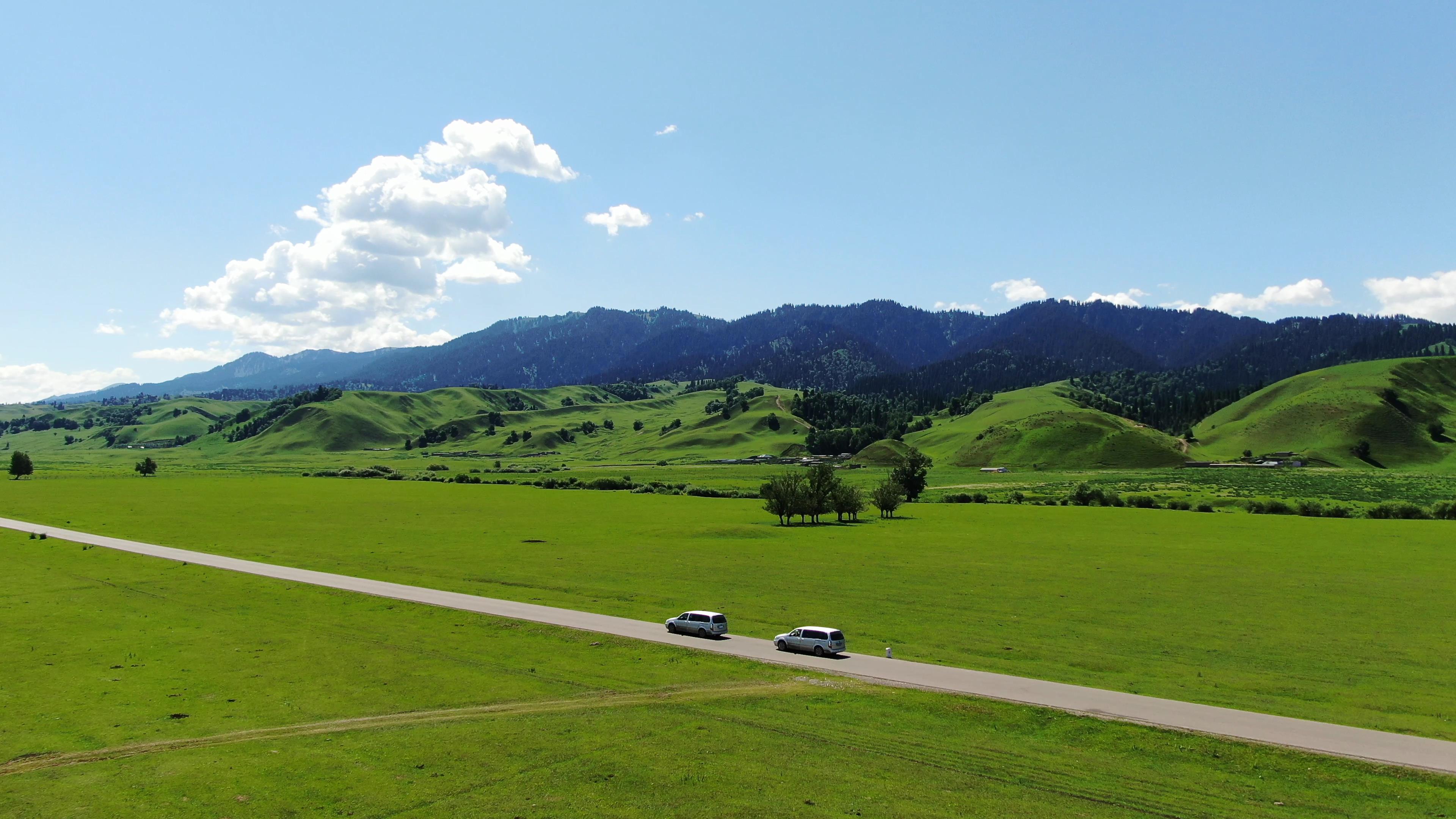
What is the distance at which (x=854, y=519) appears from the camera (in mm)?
108625

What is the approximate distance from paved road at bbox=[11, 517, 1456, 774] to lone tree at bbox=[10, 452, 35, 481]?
173 metres

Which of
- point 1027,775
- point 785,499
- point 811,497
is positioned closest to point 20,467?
point 785,499

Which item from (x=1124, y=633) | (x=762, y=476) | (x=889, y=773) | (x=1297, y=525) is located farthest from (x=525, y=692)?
(x=762, y=476)

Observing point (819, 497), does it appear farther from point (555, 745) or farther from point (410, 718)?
point (555, 745)

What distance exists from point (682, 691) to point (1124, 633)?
2525 centimetres

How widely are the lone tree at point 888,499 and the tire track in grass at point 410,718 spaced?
7721cm

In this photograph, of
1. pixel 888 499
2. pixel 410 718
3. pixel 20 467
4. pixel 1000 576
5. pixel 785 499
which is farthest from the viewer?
pixel 20 467

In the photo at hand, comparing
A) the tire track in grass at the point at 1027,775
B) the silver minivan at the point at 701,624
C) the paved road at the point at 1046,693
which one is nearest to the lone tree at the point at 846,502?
the paved road at the point at 1046,693

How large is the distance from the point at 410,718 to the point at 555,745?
22.3ft

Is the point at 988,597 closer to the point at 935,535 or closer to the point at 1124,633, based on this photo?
the point at 1124,633

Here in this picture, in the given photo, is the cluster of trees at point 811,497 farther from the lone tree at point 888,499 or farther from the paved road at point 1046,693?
the paved road at point 1046,693

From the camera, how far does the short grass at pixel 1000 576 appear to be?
35.1 metres

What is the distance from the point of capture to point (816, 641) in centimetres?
3750

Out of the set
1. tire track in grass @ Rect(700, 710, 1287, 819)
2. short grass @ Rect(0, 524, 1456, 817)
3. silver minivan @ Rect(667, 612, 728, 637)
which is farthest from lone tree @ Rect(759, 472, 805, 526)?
tire track in grass @ Rect(700, 710, 1287, 819)
